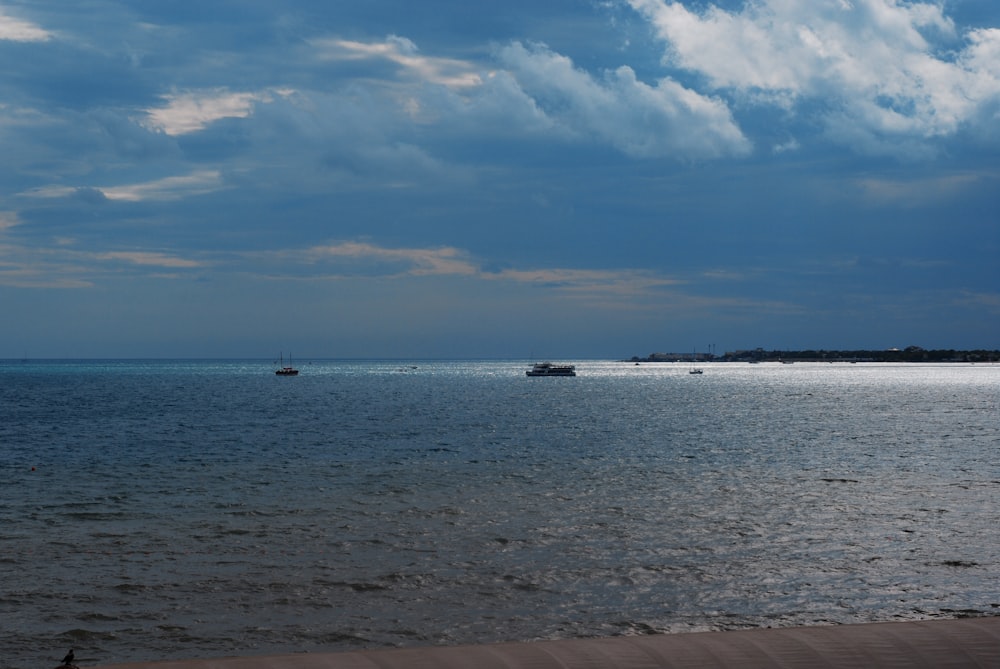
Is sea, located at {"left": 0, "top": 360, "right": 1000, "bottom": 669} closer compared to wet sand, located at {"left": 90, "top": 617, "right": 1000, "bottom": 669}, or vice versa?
wet sand, located at {"left": 90, "top": 617, "right": 1000, "bottom": 669}

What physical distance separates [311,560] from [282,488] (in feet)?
51.8

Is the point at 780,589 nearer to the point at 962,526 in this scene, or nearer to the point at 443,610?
the point at 443,610

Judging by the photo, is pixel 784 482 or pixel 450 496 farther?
pixel 784 482

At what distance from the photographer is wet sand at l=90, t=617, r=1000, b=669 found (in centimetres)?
855

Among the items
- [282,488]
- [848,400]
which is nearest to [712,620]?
[282,488]

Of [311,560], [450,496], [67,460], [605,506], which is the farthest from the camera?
[67,460]

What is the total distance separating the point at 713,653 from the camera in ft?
29.4

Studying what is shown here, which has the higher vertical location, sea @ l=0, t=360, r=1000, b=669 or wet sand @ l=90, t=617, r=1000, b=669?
wet sand @ l=90, t=617, r=1000, b=669

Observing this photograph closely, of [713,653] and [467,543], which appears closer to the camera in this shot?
[713,653]

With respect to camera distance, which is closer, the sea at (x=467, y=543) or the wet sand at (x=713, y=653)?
the wet sand at (x=713, y=653)

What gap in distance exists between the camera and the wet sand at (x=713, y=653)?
8.55m

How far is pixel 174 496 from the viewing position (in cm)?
3731

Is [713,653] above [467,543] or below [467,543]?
above

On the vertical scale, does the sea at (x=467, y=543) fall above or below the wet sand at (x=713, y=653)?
below
